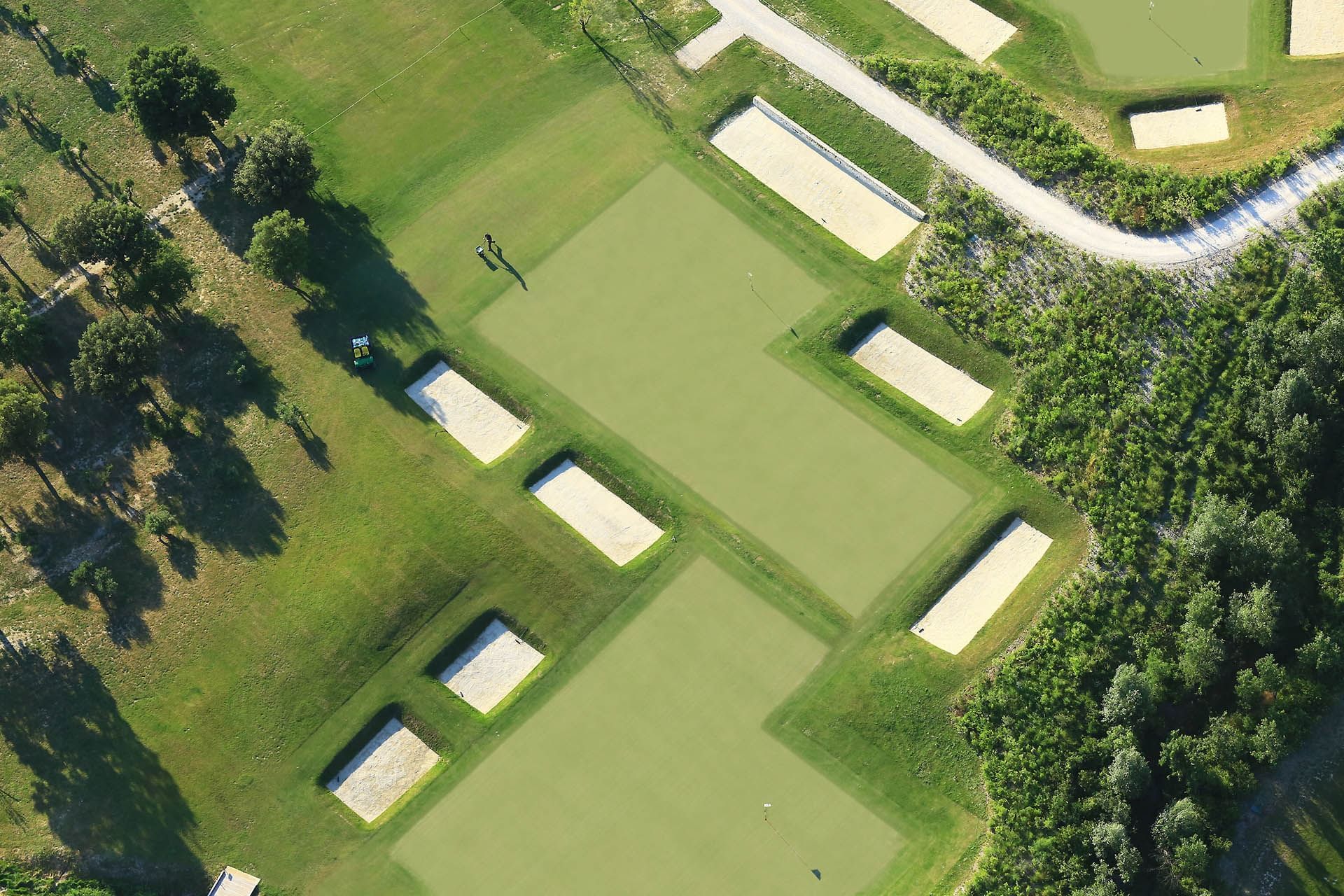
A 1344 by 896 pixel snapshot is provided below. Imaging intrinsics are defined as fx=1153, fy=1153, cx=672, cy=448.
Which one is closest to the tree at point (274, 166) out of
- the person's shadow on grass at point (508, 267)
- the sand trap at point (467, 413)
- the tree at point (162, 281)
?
the tree at point (162, 281)

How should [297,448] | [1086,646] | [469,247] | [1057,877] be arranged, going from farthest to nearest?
1. [469,247]
2. [297,448]
3. [1086,646]
4. [1057,877]

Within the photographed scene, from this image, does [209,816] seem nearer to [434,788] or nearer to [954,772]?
[434,788]

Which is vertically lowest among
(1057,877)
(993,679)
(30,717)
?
(30,717)

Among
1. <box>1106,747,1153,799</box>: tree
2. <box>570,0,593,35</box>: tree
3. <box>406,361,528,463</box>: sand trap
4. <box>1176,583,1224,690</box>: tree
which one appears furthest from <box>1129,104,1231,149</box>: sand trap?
<box>406,361,528,463</box>: sand trap

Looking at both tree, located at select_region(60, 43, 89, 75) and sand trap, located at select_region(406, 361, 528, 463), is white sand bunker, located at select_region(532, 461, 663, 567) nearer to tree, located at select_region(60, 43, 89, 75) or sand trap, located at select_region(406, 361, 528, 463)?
sand trap, located at select_region(406, 361, 528, 463)

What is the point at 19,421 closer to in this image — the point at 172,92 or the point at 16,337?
the point at 16,337

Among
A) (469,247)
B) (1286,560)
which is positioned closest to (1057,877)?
(1286,560)
